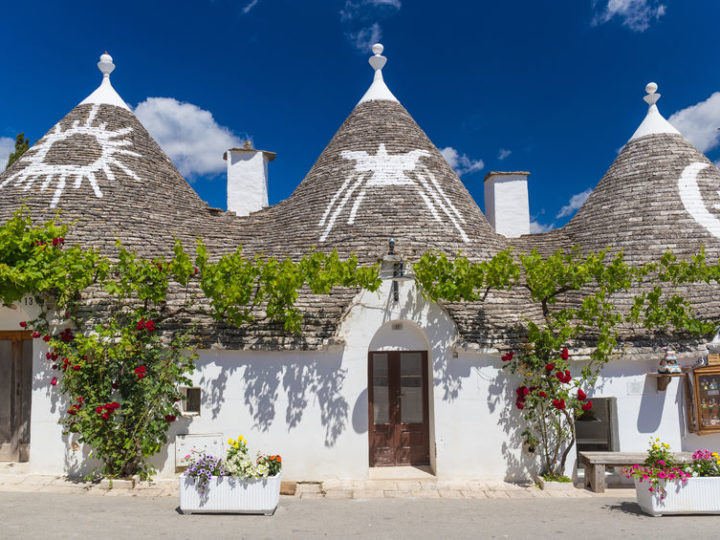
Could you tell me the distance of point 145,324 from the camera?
Answer: 8.96m

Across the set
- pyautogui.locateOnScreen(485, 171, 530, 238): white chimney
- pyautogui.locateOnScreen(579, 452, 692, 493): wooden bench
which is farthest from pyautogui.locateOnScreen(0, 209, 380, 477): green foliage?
pyautogui.locateOnScreen(485, 171, 530, 238): white chimney

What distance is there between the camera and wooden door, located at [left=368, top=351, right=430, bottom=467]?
9.96 m

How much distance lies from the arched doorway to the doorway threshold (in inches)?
5.6

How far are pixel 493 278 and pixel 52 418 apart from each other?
846 centimetres

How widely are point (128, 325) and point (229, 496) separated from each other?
12.1 ft

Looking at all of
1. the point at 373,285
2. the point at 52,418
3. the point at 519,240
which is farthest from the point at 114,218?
the point at 519,240

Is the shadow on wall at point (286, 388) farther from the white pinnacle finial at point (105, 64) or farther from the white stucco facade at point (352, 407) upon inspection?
the white pinnacle finial at point (105, 64)

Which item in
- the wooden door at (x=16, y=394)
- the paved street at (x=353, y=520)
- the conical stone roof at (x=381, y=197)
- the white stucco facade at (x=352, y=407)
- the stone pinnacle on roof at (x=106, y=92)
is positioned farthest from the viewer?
the stone pinnacle on roof at (x=106, y=92)

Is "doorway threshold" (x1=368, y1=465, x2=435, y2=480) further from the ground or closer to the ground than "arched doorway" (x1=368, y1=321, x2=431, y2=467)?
closer to the ground

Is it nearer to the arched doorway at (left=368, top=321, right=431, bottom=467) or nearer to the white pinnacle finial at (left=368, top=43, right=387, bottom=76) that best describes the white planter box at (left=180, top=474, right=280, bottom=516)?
the arched doorway at (left=368, top=321, right=431, bottom=467)

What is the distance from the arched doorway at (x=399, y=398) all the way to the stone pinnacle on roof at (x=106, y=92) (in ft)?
34.6

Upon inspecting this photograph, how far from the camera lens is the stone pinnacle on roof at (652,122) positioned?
1326 centimetres

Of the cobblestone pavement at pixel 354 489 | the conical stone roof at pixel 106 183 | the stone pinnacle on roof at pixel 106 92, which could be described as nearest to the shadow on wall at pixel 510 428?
the cobblestone pavement at pixel 354 489

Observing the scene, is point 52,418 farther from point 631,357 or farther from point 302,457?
point 631,357
